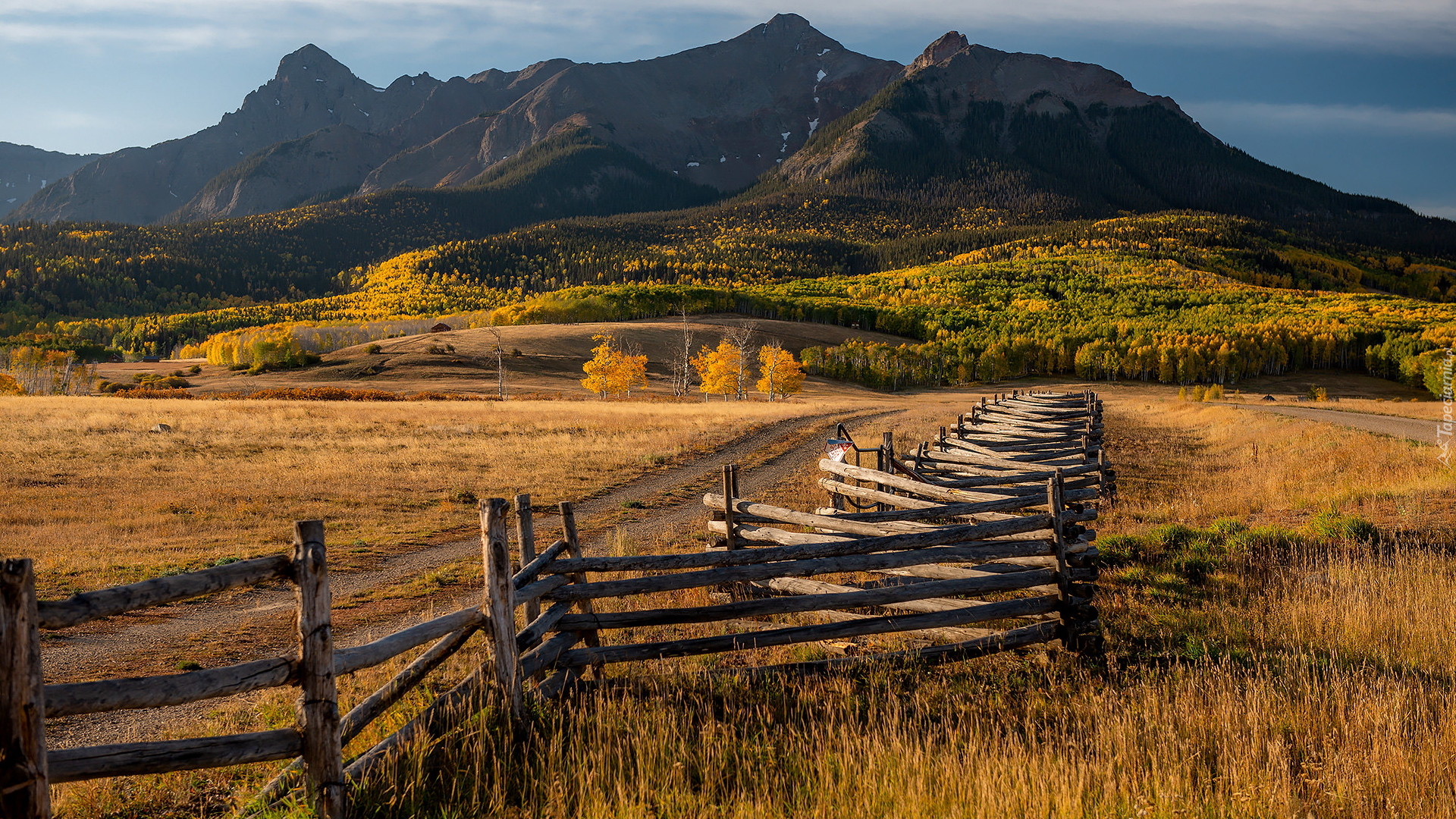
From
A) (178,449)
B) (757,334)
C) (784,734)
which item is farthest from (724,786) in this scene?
(757,334)

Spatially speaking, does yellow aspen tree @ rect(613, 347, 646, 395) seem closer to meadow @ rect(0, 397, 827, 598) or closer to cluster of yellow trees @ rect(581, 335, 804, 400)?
cluster of yellow trees @ rect(581, 335, 804, 400)

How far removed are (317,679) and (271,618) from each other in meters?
7.59

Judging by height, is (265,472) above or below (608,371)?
below

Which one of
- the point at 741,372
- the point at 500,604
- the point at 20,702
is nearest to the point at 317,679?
the point at 20,702

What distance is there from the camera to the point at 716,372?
7812 cm

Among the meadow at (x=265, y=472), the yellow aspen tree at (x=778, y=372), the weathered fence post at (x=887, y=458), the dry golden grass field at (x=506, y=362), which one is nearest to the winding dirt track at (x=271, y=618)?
the meadow at (x=265, y=472)

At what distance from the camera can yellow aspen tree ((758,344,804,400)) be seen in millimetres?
80562

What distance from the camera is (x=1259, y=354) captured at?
110250 mm

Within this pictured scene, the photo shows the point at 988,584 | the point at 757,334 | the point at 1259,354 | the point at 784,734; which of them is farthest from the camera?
the point at 757,334

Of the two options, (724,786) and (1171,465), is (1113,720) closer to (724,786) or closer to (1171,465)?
(724,786)

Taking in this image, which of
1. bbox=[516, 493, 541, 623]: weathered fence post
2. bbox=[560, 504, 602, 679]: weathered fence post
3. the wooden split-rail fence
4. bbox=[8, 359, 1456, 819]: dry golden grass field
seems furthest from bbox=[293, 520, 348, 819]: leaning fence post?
bbox=[560, 504, 602, 679]: weathered fence post

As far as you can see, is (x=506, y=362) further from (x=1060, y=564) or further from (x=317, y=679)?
(x=317, y=679)

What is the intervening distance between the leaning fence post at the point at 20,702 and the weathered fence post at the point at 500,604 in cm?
257

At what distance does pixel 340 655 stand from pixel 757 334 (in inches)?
4850
